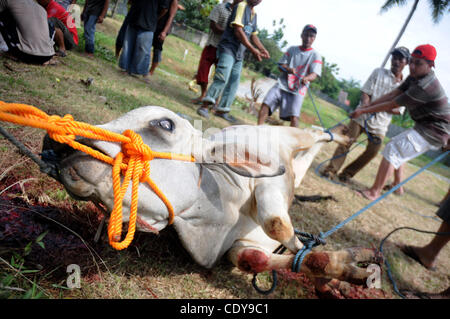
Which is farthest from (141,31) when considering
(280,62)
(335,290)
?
(335,290)

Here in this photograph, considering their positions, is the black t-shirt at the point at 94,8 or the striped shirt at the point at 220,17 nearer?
Answer: the striped shirt at the point at 220,17

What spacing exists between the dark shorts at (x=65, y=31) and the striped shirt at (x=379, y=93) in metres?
4.83

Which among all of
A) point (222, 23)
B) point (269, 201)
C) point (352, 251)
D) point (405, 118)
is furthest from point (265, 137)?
point (405, 118)

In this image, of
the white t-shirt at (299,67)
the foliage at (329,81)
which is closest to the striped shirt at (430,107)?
the white t-shirt at (299,67)

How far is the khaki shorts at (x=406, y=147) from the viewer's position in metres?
3.79

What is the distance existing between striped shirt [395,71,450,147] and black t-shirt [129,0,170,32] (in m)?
4.32

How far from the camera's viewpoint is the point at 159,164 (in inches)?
47.8

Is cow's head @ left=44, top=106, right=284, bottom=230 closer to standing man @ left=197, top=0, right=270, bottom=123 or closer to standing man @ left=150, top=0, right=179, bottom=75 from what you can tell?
standing man @ left=197, top=0, right=270, bottom=123

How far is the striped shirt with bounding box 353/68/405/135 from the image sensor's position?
4.70m

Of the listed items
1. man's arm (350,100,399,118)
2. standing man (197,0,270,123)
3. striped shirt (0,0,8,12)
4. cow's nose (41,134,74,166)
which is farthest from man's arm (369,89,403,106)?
striped shirt (0,0,8,12)

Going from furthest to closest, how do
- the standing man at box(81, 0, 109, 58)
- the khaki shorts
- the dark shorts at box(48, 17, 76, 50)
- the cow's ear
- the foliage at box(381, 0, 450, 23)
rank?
the foliage at box(381, 0, 450, 23) < the standing man at box(81, 0, 109, 58) < the khaki shorts < the dark shorts at box(48, 17, 76, 50) < the cow's ear

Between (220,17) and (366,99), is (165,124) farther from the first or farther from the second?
(220,17)

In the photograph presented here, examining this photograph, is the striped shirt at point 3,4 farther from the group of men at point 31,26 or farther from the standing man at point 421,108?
the standing man at point 421,108
